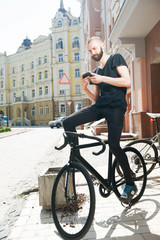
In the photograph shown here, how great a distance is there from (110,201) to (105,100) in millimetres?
1501

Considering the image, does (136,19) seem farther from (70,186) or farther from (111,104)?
(70,186)

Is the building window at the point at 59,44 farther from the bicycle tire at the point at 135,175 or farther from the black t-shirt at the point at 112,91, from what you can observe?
the black t-shirt at the point at 112,91

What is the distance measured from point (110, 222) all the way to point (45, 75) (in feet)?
150

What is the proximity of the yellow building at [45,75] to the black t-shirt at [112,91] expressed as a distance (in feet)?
120

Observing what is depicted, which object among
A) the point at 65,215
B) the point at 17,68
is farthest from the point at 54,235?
the point at 17,68

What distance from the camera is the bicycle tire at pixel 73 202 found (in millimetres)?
2107

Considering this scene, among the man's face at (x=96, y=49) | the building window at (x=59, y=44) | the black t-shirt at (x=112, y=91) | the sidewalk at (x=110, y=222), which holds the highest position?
the building window at (x=59, y=44)

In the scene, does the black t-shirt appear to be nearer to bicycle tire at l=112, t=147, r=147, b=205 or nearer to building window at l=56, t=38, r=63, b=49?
bicycle tire at l=112, t=147, r=147, b=205

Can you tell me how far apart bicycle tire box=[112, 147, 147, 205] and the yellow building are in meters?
36.2

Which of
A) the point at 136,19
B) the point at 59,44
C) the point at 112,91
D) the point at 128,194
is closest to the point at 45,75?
the point at 59,44

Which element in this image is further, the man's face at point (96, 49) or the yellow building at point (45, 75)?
the yellow building at point (45, 75)

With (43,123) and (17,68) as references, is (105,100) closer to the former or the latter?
(43,123)

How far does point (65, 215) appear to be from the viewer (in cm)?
249

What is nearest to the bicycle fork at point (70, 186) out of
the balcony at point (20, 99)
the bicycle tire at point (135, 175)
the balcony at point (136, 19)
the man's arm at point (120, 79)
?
the bicycle tire at point (135, 175)
